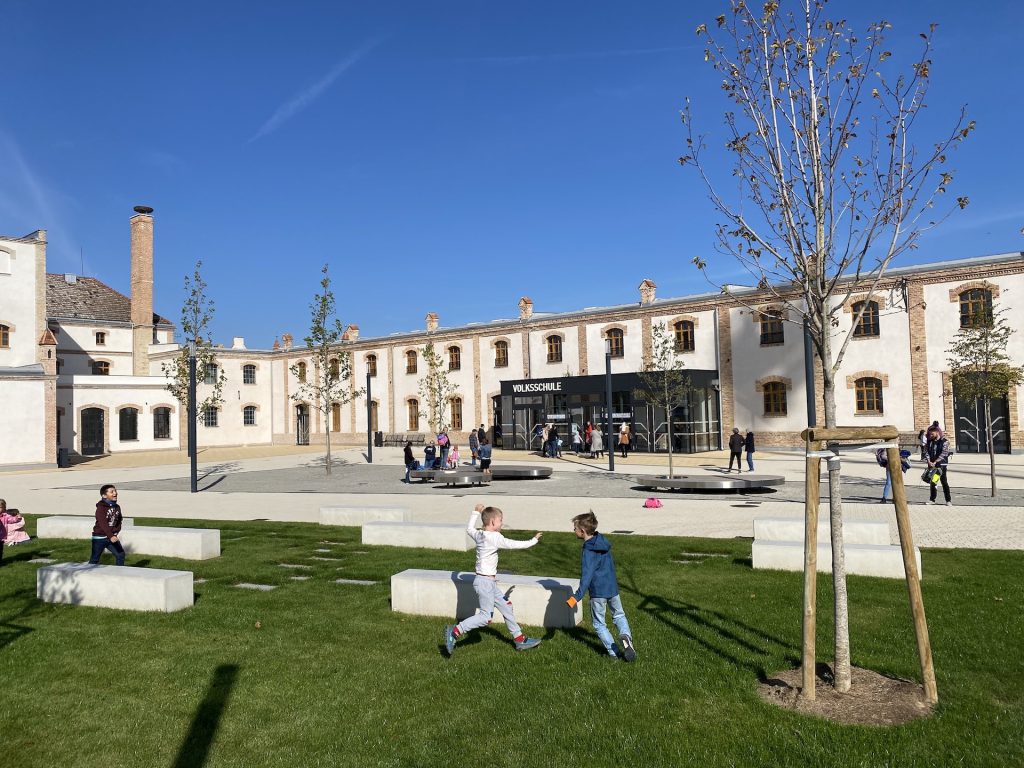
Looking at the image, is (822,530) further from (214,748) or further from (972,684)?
(214,748)

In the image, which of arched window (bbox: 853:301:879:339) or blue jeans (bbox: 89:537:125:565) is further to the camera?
arched window (bbox: 853:301:879:339)

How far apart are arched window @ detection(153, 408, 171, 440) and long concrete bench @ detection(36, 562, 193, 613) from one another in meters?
40.7

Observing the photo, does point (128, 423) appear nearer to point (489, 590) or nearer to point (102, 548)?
point (102, 548)

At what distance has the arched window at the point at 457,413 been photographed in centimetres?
4562

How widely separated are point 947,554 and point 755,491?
9.23 m

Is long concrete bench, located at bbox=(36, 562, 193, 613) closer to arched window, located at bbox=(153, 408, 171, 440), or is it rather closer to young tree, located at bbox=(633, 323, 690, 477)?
young tree, located at bbox=(633, 323, 690, 477)

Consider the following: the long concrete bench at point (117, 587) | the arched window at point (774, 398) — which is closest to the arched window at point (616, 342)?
the arched window at point (774, 398)

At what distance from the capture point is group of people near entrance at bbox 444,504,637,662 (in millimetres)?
6137

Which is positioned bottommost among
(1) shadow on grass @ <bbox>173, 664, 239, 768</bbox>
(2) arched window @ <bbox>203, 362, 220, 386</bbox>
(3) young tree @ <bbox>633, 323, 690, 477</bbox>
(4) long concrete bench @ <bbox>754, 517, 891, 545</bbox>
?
(1) shadow on grass @ <bbox>173, 664, 239, 768</bbox>

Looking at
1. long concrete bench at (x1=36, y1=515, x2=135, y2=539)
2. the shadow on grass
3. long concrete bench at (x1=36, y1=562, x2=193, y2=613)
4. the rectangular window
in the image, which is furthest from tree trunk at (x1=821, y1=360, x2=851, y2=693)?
the rectangular window

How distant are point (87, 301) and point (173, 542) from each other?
159 ft

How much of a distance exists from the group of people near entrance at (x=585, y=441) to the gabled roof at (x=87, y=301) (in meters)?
34.0

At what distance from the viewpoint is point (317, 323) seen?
26.3m

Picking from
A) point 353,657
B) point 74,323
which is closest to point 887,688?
point 353,657
